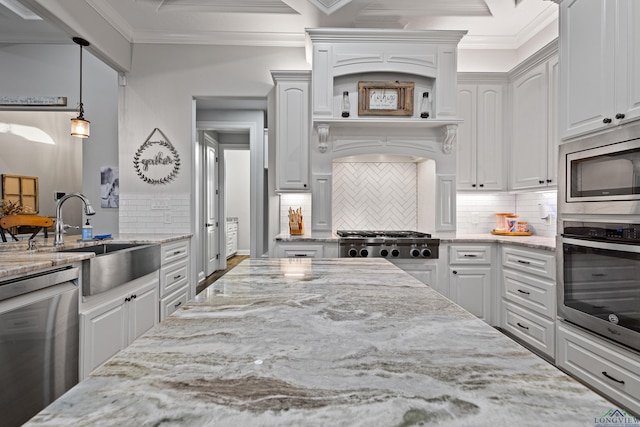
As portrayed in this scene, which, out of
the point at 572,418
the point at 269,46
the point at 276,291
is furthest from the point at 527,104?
the point at 572,418

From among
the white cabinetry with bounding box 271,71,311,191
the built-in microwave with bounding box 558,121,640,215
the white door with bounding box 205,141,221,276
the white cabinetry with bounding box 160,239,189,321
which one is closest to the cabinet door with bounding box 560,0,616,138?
the built-in microwave with bounding box 558,121,640,215

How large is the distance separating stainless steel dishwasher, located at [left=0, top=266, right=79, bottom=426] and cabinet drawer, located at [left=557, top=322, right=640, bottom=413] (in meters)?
2.93

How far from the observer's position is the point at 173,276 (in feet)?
11.1

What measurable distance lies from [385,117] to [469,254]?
1.55m

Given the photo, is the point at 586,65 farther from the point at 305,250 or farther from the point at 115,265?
the point at 115,265

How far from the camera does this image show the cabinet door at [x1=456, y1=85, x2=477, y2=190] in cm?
367

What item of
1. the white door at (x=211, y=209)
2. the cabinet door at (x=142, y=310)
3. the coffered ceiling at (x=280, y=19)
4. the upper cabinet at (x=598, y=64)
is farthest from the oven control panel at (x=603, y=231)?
the white door at (x=211, y=209)

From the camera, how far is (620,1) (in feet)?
6.26

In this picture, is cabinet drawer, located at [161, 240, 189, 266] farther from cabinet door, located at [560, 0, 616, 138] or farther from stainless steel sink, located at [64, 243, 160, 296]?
cabinet door, located at [560, 0, 616, 138]

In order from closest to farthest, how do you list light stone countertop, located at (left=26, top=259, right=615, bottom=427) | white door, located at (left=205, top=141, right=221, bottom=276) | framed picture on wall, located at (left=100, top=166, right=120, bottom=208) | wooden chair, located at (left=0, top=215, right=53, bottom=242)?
light stone countertop, located at (left=26, top=259, right=615, bottom=427) < wooden chair, located at (left=0, top=215, right=53, bottom=242) < framed picture on wall, located at (left=100, top=166, right=120, bottom=208) < white door, located at (left=205, top=141, right=221, bottom=276)

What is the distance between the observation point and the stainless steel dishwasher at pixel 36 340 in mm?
1506

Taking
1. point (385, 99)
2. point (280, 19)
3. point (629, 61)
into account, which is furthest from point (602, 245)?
point (280, 19)

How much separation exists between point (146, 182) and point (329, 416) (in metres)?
4.00

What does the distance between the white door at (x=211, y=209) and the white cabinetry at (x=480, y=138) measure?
386 centimetres
